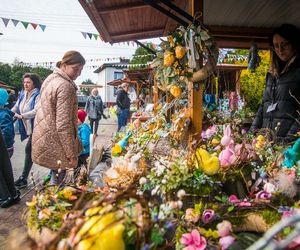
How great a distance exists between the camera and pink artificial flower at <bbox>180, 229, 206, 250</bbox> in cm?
117

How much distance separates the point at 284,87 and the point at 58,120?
6.81 ft

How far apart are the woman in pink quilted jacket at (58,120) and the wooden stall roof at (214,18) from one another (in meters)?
0.89

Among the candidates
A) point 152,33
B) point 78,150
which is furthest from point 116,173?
point 152,33

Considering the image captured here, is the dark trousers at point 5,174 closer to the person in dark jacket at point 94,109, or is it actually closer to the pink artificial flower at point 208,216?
the pink artificial flower at point 208,216

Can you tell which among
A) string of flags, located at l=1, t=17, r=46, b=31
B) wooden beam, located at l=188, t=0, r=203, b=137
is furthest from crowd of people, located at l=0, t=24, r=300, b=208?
string of flags, located at l=1, t=17, r=46, b=31

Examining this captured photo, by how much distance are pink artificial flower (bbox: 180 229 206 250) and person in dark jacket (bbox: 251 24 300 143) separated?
1.90m

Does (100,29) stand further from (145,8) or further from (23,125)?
(23,125)

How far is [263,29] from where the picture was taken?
212 inches

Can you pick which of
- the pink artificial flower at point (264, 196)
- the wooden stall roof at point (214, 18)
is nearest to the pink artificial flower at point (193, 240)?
the pink artificial flower at point (264, 196)

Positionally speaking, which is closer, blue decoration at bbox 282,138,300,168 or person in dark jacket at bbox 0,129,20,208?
blue decoration at bbox 282,138,300,168

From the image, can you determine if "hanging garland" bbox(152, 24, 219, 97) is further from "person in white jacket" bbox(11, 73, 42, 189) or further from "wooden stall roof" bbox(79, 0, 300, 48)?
"person in white jacket" bbox(11, 73, 42, 189)

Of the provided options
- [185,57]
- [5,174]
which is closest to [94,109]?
[5,174]

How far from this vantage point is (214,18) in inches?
198

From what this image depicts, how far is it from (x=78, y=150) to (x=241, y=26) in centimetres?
342
